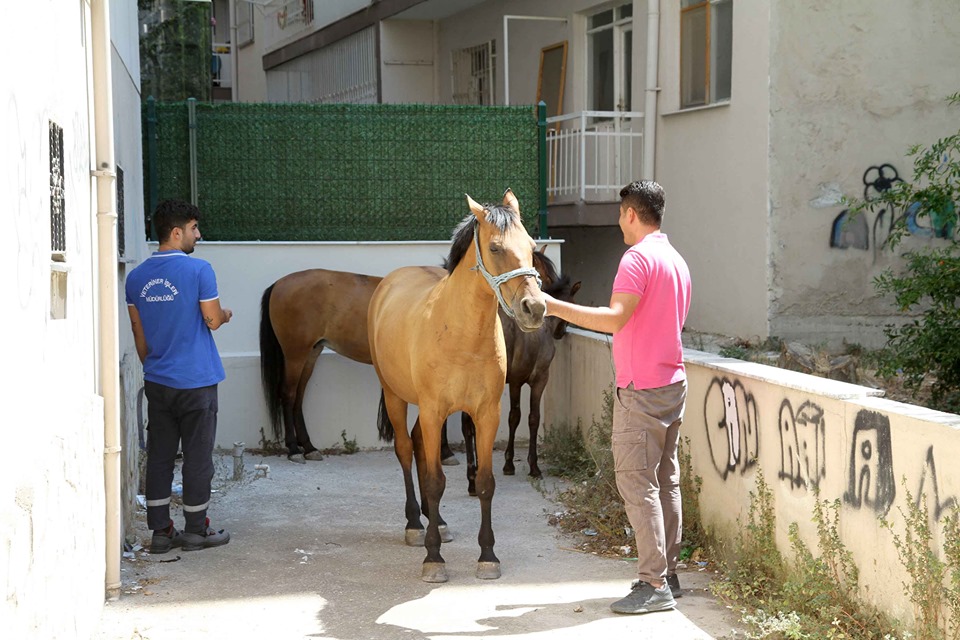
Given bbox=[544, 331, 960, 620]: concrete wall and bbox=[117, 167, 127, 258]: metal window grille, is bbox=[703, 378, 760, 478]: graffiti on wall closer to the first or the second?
bbox=[544, 331, 960, 620]: concrete wall

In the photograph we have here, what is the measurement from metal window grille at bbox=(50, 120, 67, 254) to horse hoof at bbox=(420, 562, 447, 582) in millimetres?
2812

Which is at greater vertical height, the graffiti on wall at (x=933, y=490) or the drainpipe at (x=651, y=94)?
the drainpipe at (x=651, y=94)

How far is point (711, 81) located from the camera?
13.2m

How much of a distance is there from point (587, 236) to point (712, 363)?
945cm

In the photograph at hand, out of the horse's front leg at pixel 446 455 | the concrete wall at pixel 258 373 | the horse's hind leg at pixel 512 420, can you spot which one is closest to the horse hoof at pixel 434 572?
the horse's hind leg at pixel 512 420

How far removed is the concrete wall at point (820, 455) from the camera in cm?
411

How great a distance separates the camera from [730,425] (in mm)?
5867

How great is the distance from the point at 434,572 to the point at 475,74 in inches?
551

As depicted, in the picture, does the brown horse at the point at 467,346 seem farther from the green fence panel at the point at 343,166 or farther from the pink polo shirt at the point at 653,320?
the green fence panel at the point at 343,166

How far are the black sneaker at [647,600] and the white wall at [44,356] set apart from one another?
244cm

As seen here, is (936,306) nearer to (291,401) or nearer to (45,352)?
(291,401)

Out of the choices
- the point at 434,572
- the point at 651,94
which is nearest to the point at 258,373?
the point at 434,572

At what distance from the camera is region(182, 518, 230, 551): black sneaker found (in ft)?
21.2

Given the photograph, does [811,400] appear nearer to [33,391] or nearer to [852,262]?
[33,391]
